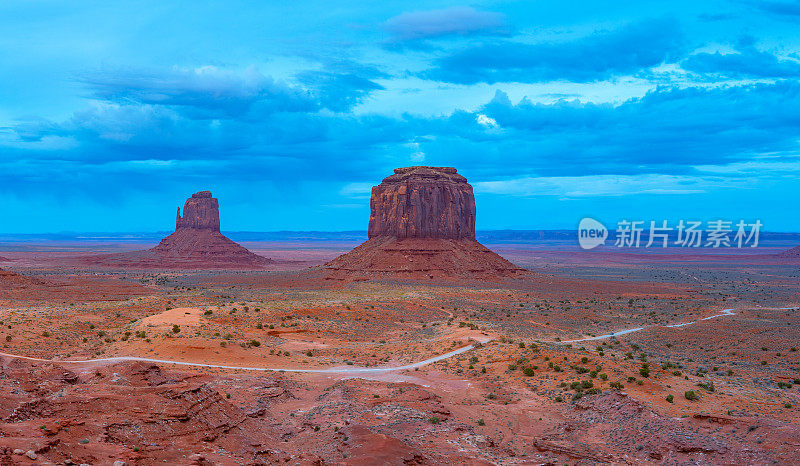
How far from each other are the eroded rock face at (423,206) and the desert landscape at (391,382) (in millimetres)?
28106

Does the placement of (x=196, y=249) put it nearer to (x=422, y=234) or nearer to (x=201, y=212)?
(x=201, y=212)

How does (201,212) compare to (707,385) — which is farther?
(201,212)

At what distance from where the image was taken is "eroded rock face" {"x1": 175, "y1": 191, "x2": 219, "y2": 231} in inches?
5217

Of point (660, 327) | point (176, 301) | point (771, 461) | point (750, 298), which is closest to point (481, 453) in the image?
point (771, 461)

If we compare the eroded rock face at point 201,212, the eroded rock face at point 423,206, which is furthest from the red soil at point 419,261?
the eroded rock face at point 201,212

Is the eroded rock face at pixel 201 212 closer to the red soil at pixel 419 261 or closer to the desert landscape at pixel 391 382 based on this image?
the red soil at pixel 419 261

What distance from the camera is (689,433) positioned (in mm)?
19297

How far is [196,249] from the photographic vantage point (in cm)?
12731

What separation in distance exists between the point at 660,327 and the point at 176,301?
1542 inches

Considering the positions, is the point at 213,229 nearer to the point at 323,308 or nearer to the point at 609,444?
the point at 323,308

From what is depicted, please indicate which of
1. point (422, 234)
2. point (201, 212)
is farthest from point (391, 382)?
point (201, 212)

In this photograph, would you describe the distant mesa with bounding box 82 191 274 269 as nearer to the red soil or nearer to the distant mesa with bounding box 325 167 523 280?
the distant mesa with bounding box 325 167 523 280

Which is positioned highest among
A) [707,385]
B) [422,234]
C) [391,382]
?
[422,234]

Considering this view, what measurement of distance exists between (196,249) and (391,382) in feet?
361
